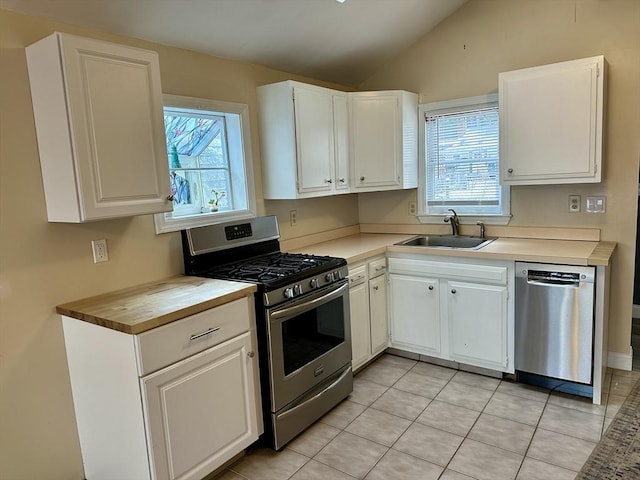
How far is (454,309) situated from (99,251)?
2.27 meters

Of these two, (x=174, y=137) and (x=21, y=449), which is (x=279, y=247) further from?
(x=21, y=449)

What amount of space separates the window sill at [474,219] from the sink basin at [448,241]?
0.14 metres

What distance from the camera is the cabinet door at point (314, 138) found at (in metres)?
3.07

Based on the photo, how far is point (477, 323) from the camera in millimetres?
3064

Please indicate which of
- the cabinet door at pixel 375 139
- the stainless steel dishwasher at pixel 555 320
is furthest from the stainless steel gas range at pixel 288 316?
the stainless steel dishwasher at pixel 555 320

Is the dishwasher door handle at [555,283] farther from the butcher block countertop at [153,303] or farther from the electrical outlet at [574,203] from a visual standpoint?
the butcher block countertop at [153,303]

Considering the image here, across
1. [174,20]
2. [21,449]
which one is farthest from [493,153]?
[21,449]

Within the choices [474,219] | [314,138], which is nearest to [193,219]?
[314,138]

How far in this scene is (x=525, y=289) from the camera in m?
2.83

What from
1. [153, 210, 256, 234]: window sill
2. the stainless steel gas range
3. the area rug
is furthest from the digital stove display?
the area rug

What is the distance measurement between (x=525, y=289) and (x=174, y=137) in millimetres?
2376

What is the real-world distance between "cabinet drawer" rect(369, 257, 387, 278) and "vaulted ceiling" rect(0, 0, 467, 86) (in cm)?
158

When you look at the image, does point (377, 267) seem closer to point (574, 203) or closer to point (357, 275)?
point (357, 275)

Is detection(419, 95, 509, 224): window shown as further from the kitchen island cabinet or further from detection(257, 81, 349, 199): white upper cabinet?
the kitchen island cabinet
